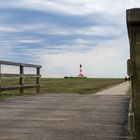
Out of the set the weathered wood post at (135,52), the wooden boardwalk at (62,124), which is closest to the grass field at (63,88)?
the wooden boardwalk at (62,124)

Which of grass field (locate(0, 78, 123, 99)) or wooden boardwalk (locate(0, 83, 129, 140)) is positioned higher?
grass field (locate(0, 78, 123, 99))

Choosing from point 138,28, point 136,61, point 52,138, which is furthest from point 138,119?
point 52,138

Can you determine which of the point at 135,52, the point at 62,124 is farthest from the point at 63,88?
the point at 135,52

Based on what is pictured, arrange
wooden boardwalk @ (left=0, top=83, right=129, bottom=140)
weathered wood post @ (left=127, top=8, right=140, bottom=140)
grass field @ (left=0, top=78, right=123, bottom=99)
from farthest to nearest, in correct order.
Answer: grass field @ (left=0, top=78, right=123, bottom=99)
wooden boardwalk @ (left=0, top=83, right=129, bottom=140)
weathered wood post @ (left=127, top=8, right=140, bottom=140)

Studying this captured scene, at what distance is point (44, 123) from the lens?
29.0 feet

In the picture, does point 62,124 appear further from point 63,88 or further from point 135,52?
point 63,88

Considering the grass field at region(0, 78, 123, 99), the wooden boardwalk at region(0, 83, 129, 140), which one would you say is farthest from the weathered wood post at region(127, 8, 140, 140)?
the grass field at region(0, 78, 123, 99)

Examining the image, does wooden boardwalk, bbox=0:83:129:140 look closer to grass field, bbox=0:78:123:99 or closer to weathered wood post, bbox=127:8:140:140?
weathered wood post, bbox=127:8:140:140

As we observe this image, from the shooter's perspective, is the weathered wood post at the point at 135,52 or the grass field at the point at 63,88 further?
the grass field at the point at 63,88

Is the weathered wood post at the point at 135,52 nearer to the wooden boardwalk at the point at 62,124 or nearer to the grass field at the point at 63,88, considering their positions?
the wooden boardwalk at the point at 62,124

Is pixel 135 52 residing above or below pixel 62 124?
above

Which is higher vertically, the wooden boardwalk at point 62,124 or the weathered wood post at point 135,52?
the weathered wood post at point 135,52

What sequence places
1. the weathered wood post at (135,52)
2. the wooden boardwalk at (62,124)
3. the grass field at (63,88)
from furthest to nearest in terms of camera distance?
the grass field at (63,88) < the wooden boardwalk at (62,124) < the weathered wood post at (135,52)

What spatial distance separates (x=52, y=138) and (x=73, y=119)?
239cm
